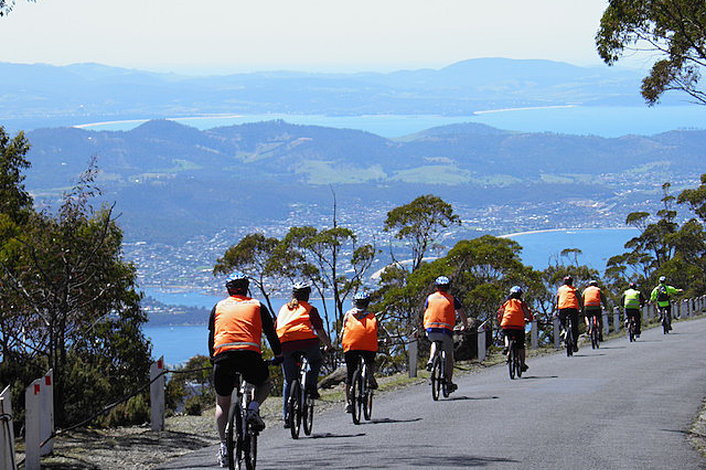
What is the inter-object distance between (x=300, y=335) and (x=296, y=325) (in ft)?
0.42

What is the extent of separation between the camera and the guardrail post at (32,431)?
9953 millimetres

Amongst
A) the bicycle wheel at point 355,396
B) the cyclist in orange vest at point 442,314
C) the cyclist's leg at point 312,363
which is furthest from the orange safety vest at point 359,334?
the cyclist in orange vest at point 442,314

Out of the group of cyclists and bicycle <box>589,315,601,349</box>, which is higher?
the group of cyclists

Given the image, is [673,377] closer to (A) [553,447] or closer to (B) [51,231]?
(A) [553,447]

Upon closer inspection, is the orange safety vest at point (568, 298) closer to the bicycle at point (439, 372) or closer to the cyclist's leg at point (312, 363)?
the bicycle at point (439, 372)

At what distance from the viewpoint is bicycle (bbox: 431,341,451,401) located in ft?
50.0

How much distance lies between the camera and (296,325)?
11.6 metres

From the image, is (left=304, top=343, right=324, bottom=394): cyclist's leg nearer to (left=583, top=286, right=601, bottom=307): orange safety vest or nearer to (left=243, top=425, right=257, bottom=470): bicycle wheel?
(left=243, top=425, right=257, bottom=470): bicycle wheel

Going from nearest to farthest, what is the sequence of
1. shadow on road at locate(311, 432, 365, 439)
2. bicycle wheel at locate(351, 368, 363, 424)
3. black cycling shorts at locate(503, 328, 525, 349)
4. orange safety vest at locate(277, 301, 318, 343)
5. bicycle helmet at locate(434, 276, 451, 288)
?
1. orange safety vest at locate(277, 301, 318, 343)
2. shadow on road at locate(311, 432, 365, 439)
3. bicycle wheel at locate(351, 368, 363, 424)
4. bicycle helmet at locate(434, 276, 451, 288)
5. black cycling shorts at locate(503, 328, 525, 349)

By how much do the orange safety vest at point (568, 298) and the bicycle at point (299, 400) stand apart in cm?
1238

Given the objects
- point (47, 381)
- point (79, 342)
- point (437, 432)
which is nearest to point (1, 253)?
point (79, 342)

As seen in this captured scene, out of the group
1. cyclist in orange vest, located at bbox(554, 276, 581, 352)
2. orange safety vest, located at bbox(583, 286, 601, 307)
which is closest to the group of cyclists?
cyclist in orange vest, located at bbox(554, 276, 581, 352)

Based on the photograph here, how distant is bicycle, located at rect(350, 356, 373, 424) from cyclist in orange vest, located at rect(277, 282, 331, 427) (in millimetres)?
955

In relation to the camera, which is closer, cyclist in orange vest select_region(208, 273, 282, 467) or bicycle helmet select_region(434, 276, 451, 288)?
cyclist in orange vest select_region(208, 273, 282, 467)
